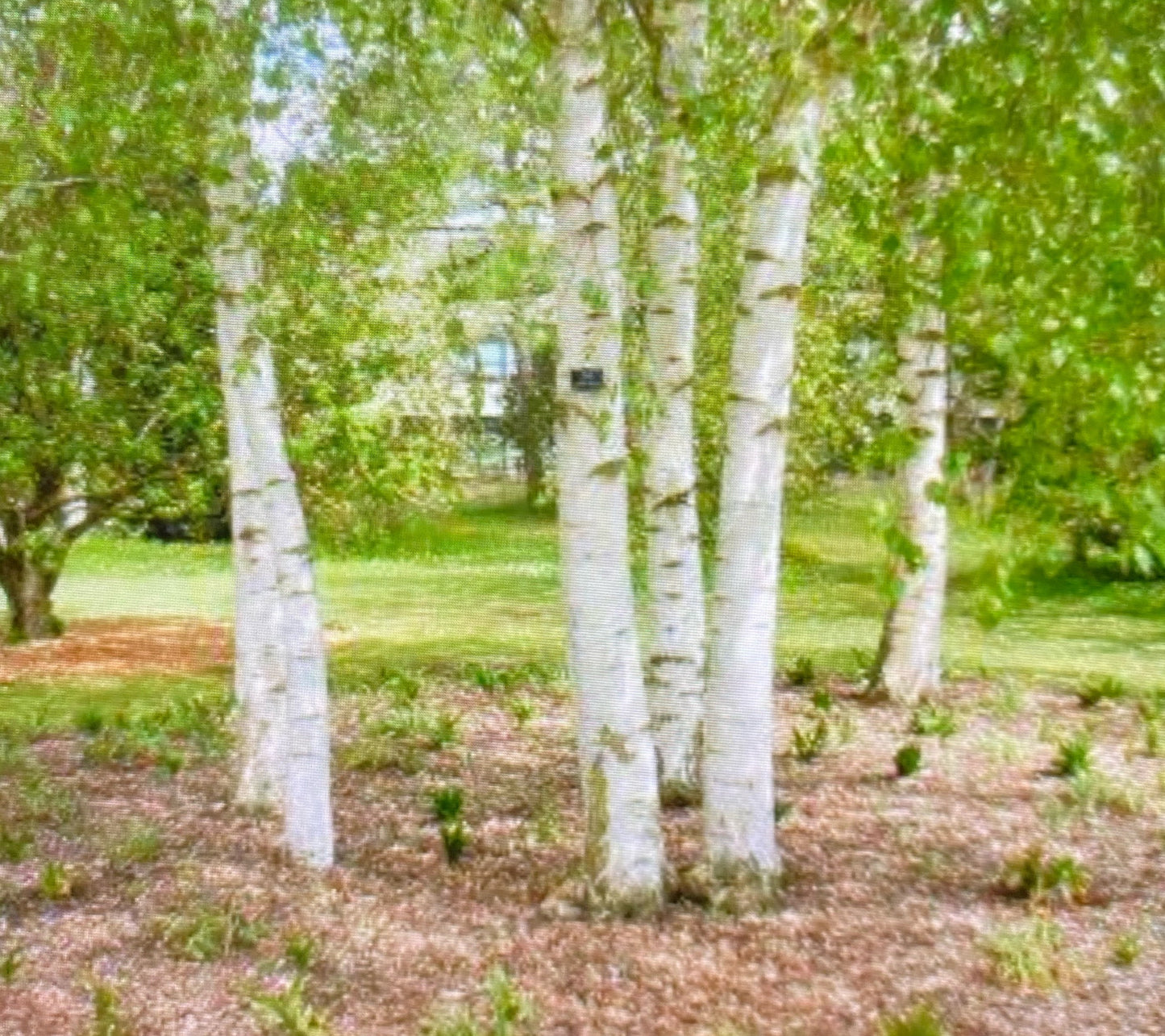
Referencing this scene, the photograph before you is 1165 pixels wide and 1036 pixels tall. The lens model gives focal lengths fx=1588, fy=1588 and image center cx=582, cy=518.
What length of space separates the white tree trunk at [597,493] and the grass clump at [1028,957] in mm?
1651

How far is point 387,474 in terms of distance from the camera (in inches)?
627

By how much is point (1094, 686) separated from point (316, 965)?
399 inches

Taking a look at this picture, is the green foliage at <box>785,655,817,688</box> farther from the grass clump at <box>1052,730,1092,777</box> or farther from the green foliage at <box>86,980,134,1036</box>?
the green foliage at <box>86,980,134,1036</box>

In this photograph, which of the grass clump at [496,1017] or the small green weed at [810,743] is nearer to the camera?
the grass clump at [496,1017]

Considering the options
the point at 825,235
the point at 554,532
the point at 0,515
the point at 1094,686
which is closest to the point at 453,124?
the point at 825,235

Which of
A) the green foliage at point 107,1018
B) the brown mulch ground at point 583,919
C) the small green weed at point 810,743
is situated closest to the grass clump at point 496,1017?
the brown mulch ground at point 583,919

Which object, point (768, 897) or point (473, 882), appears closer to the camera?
point (768, 897)

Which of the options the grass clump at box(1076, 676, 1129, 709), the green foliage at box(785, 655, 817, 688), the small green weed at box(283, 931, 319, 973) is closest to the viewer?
the small green weed at box(283, 931, 319, 973)

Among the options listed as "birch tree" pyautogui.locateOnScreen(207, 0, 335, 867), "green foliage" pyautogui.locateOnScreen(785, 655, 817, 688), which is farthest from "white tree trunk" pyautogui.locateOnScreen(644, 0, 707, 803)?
"green foliage" pyautogui.locateOnScreen(785, 655, 817, 688)

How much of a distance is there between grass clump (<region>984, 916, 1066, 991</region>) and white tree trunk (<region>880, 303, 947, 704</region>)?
5.73 meters

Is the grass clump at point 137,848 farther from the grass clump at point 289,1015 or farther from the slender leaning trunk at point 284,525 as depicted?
the grass clump at point 289,1015

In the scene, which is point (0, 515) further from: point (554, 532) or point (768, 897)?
point (554, 532)

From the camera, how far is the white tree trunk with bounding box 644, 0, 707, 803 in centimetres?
917

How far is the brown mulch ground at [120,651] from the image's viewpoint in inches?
707
